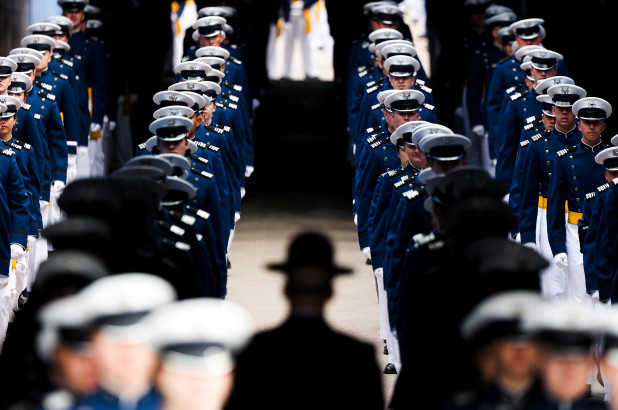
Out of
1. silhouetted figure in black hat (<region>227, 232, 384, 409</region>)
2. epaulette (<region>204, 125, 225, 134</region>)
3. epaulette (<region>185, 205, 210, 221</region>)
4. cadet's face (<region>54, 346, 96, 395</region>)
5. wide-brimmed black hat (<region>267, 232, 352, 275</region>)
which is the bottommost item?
epaulette (<region>204, 125, 225, 134</region>)

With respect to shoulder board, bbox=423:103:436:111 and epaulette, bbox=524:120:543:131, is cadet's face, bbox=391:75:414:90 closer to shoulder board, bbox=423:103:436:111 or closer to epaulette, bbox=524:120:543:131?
shoulder board, bbox=423:103:436:111

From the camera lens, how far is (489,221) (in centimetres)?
691

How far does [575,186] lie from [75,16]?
20.9 feet

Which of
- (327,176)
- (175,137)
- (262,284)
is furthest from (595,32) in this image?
(175,137)

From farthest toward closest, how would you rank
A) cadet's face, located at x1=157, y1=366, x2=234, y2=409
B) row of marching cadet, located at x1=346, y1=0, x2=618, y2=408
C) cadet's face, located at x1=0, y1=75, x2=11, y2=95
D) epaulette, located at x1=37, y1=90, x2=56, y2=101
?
1. epaulette, located at x1=37, y1=90, x2=56, y2=101
2. cadet's face, located at x1=0, y1=75, x2=11, y2=95
3. row of marching cadet, located at x1=346, y1=0, x2=618, y2=408
4. cadet's face, located at x1=157, y1=366, x2=234, y2=409

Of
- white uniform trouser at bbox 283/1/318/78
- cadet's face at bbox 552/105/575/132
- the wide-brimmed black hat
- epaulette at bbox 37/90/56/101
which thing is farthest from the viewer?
white uniform trouser at bbox 283/1/318/78

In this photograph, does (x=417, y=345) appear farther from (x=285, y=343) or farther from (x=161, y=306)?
(x=161, y=306)

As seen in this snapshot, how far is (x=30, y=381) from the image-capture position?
574 centimetres

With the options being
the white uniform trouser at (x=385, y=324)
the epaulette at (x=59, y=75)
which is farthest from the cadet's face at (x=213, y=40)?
the white uniform trouser at (x=385, y=324)

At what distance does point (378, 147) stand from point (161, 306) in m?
5.61

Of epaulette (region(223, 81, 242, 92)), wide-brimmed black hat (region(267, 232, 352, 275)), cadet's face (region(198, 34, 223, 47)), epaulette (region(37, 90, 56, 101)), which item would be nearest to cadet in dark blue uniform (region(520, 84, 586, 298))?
epaulette (region(223, 81, 242, 92))

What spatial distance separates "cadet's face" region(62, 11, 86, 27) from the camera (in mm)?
15180

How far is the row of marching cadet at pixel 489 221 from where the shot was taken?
5.34 m

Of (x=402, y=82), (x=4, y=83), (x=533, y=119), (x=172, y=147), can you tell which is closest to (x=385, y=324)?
(x=172, y=147)
